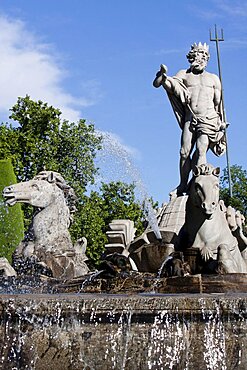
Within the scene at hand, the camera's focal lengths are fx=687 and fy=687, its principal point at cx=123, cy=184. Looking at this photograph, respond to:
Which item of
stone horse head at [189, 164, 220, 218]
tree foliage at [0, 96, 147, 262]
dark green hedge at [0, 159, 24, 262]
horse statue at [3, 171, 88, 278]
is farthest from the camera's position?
tree foliage at [0, 96, 147, 262]

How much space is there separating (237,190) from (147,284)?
38.0 m

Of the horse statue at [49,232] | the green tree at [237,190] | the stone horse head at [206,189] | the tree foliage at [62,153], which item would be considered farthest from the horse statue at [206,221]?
the green tree at [237,190]

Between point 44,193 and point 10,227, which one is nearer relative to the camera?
point 44,193

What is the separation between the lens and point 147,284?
7.41 meters

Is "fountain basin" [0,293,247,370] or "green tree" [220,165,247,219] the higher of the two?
"green tree" [220,165,247,219]

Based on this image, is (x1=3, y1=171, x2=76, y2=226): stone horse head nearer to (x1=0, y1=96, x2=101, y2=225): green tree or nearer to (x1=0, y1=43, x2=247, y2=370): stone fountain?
(x1=0, y1=43, x2=247, y2=370): stone fountain

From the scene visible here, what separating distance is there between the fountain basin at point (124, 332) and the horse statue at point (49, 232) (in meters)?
3.74

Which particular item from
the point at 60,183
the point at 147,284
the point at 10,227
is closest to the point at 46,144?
the point at 10,227

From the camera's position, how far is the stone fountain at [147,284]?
513 cm

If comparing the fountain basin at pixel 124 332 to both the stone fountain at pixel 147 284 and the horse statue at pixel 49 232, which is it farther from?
the horse statue at pixel 49 232

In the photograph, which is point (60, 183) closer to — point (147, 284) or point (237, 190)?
point (147, 284)

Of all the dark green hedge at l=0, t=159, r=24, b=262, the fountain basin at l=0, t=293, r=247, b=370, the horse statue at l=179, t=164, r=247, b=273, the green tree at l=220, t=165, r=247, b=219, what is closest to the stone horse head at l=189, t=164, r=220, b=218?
the horse statue at l=179, t=164, r=247, b=273

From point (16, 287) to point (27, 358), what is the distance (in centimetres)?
270

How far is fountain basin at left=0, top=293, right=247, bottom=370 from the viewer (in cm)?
510
